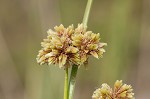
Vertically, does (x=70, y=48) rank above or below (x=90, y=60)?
below

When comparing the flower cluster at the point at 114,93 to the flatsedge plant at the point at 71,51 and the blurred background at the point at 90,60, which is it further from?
the blurred background at the point at 90,60

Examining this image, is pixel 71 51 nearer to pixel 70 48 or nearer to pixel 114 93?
pixel 70 48

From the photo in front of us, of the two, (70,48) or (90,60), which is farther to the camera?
(90,60)

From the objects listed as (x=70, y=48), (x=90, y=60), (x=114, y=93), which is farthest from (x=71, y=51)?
(x=90, y=60)

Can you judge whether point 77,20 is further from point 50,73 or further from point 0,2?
point 50,73

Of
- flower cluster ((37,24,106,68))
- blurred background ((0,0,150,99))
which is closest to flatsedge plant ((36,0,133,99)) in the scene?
flower cluster ((37,24,106,68))

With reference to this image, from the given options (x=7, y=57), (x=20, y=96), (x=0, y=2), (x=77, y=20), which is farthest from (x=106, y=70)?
(x=0, y=2)
